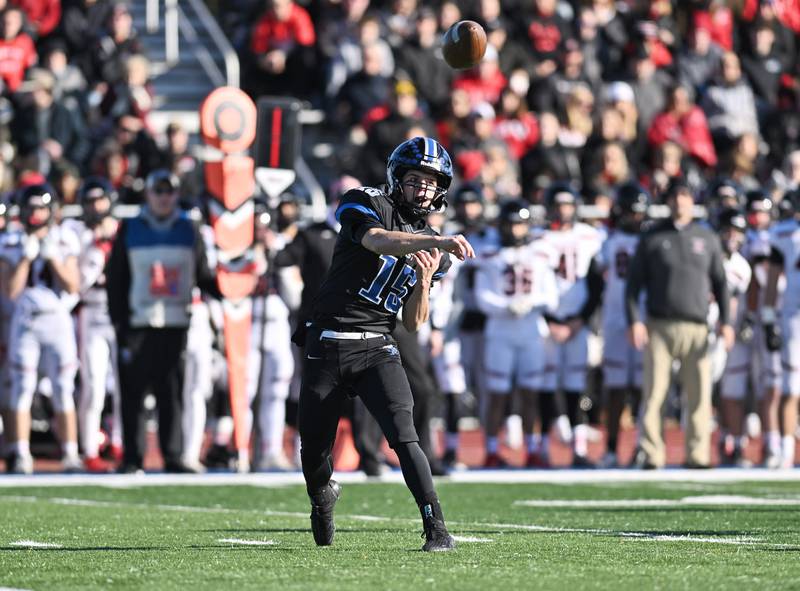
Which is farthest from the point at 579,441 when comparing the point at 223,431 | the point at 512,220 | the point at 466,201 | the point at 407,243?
the point at 407,243

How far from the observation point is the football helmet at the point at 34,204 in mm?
14609

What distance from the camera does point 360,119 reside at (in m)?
19.2

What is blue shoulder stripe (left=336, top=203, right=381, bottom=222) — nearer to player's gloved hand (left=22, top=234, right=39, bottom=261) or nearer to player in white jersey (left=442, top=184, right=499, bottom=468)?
player's gloved hand (left=22, top=234, right=39, bottom=261)

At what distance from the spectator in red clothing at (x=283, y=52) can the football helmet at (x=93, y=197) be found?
15.3 feet

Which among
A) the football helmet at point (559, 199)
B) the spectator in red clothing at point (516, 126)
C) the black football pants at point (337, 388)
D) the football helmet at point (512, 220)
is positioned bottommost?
the black football pants at point (337, 388)

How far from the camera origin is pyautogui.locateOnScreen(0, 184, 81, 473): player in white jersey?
14.6 metres

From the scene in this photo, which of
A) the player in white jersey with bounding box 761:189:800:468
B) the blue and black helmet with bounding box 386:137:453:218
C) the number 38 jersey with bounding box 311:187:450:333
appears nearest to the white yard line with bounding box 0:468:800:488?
the player in white jersey with bounding box 761:189:800:468

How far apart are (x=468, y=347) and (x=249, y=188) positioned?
2.59 metres

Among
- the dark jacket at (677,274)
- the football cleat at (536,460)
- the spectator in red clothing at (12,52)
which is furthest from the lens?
the spectator in red clothing at (12,52)

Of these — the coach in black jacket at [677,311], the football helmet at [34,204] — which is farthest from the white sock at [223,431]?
the coach in black jacket at [677,311]

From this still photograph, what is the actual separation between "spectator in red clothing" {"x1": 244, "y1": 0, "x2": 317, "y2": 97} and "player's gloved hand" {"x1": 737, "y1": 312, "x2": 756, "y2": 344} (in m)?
5.97

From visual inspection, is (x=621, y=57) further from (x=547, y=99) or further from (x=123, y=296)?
(x=123, y=296)

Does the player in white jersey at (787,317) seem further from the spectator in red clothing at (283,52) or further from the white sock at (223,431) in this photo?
the spectator in red clothing at (283,52)

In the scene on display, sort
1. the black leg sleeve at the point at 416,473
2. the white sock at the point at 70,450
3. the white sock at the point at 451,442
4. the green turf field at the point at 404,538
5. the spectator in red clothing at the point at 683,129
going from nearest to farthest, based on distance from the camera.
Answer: the green turf field at the point at 404,538, the black leg sleeve at the point at 416,473, the white sock at the point at 70,450, the white sock at the point at 451,442, the spectator in red clothing at the point at 683,129
